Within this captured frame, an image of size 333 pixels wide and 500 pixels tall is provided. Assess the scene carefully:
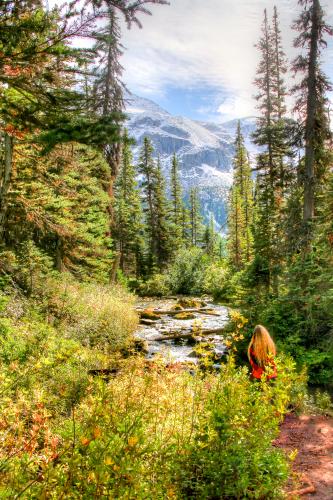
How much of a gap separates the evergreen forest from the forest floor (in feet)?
0.48

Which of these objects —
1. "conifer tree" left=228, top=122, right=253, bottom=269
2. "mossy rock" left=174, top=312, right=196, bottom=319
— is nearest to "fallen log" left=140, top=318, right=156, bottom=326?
"mossy rock" left=174, top=312, right=196, bottom=319

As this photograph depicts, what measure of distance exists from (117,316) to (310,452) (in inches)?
372

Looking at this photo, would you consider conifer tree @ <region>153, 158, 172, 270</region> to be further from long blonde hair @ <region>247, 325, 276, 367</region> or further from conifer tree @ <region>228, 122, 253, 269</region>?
long blonde hair @ <region>247, 325, 276, 367</region>

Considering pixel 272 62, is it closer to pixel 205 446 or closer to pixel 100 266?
pixel 100 266

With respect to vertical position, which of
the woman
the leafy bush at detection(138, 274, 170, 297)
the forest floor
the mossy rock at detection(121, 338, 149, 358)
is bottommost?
the leafy bush at detection(138, 274, 170, 297)

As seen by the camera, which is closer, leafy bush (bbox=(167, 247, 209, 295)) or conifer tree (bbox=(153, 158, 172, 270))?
leafy bush (bbox=(167, 247, 209, 295))

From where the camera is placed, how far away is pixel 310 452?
538cm

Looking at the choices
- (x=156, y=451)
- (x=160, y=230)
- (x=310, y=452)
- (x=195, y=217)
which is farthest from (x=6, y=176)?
(x=195, y=217)

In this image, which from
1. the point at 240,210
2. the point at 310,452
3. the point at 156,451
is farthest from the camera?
the point at 240,210

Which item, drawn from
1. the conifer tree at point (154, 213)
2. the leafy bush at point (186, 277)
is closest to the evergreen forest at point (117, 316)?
the leafy bush at point (186, 277)

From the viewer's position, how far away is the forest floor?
418 centimetres

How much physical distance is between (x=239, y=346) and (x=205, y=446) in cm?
794

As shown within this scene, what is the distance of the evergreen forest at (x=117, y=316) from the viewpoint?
3227 mm

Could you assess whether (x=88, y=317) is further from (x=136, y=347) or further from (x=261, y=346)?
(x=261, y=346)
